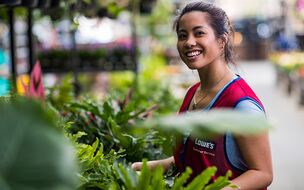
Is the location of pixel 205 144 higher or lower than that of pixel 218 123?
lower

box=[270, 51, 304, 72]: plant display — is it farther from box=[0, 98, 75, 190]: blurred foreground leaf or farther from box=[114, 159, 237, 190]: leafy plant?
box=[0, 98, 75, 190]: blurred foreground leaf

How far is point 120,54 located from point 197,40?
4146 millimetres

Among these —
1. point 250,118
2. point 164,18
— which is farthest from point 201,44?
point 164,18

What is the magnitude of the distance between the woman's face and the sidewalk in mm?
186

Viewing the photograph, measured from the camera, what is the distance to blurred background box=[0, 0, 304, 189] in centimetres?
307

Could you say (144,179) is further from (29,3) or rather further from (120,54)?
(120,54)

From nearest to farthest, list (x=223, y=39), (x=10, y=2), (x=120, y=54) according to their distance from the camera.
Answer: (x=223, y=39) < (x=10, y=2) < (x=120, y=54)

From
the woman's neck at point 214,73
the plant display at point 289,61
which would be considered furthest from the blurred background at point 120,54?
the woman's neck at point 214,73

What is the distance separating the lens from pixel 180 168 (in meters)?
1.47

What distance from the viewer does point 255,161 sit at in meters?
1.22

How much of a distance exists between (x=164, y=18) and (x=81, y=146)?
27.0 feet

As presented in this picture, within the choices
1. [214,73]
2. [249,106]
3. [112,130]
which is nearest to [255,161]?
[249,106]

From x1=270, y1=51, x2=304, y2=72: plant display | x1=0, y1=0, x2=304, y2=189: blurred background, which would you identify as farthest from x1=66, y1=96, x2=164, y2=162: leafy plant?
x1=270, y1=51, x2=304, y2=72: plant display

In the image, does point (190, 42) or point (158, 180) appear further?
point (190, 42)
